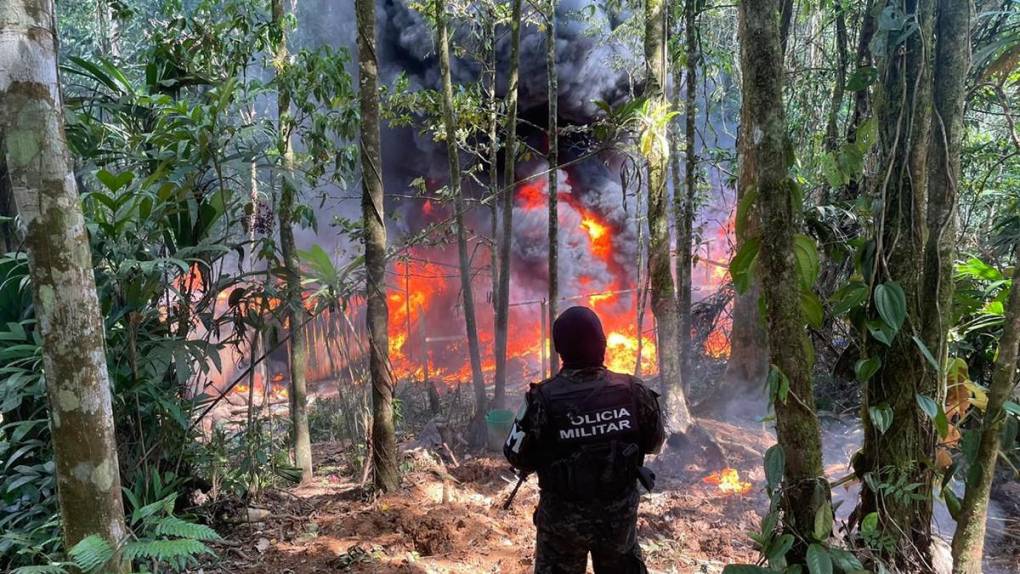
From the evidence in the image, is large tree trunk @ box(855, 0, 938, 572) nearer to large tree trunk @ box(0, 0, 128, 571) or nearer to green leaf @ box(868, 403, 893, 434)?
green leaf @ box(868, 403, 893, 434)

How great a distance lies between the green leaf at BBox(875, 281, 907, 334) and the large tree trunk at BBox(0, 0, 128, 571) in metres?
2.79

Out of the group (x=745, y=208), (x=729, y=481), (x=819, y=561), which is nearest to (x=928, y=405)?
(x=819, y=561)

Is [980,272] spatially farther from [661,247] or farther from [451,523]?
[451,523]

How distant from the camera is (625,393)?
2645 millimetres

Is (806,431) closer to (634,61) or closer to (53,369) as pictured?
(53,369)

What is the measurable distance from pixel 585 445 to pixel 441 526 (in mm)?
2034

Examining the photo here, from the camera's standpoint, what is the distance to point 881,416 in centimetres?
235

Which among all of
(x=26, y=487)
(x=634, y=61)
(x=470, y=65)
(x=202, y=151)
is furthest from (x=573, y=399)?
(x=470, y=65)

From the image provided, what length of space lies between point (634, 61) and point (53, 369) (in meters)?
11.7

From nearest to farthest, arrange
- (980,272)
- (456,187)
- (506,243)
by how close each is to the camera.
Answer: (980,272) → (456,187) → (506,243)

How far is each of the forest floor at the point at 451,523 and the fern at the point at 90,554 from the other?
151 centimetres

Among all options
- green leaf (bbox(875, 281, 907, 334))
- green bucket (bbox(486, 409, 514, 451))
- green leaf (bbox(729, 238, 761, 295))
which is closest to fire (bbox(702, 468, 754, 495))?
green bucket (bbox(486, 409, 514, 451))

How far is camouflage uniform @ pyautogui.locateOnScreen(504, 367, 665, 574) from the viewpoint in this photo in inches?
103

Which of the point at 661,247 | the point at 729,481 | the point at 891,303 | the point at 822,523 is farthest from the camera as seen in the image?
the point at 661,247
